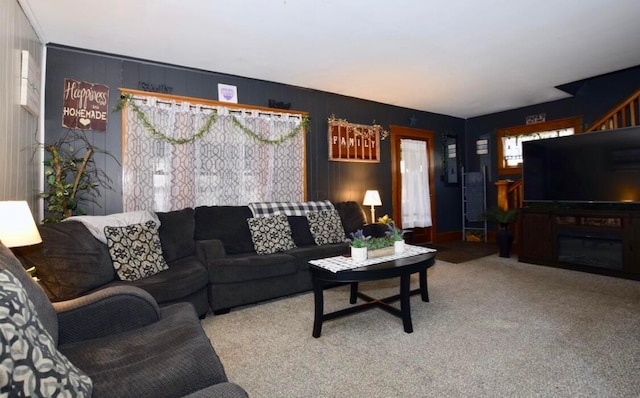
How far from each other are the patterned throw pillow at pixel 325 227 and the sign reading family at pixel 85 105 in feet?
8.00

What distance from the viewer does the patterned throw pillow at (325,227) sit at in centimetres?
382

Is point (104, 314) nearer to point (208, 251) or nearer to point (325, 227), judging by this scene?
point (208, 251)

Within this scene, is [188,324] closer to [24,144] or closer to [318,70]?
[24,144]

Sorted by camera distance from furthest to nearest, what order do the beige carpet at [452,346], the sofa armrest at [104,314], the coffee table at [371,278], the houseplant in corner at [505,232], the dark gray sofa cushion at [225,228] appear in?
the houseplant in corner at [505,232] → the dark gray sofa cushion at [225,228] → the coffee table at [371,278] → the beige carpet at [452,346] → the sofa armrest at [104,314]

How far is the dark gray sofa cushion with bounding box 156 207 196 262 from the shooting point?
2943 mm

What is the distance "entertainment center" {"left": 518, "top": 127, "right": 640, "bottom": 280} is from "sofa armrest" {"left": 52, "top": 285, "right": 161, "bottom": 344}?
4.76 m

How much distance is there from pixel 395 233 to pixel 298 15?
6.68ft

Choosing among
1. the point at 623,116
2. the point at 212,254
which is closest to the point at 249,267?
the point at 212,254

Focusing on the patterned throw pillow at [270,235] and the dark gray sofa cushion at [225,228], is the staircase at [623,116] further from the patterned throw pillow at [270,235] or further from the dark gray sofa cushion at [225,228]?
the dark gray sofa cushion at [225,228]

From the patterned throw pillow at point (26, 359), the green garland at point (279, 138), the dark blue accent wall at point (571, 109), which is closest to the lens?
the patterned throw pillow at point (26, 359)

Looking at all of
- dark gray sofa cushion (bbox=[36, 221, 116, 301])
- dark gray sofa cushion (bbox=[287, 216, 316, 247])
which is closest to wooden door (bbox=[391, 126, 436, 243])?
dark gray sofa cushion (bbox=[287, 216, 316, 247])

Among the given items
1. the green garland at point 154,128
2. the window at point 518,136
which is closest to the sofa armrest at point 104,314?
the green garland at point 154,128

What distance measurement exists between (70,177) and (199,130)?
4.38 ft

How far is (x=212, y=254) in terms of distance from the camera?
9.51ft
